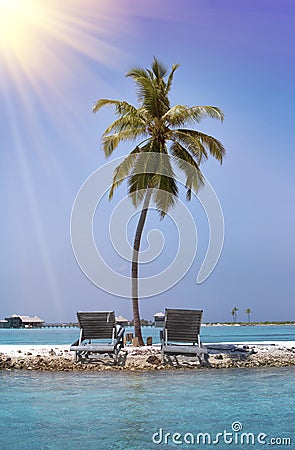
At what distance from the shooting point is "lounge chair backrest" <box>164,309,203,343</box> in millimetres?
12531

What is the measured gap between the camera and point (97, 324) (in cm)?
1288

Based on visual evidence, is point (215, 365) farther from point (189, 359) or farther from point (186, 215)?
point (186, 215)

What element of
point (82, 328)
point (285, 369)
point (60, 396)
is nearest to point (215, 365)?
Answer: point (285, 369)

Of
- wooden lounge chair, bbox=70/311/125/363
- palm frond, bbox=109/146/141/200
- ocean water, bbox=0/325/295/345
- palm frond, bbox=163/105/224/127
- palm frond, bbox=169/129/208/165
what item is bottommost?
ocean water, bbox=0/325/295/345

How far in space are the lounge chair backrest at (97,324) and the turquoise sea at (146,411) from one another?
1.83 meters

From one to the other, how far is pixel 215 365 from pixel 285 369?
1482 mm

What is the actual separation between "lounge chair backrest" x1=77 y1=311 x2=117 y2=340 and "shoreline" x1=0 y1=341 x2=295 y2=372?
Result: 56 centimetres

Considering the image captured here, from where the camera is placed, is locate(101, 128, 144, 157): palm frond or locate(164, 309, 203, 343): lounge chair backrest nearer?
locate(164, 309, 203, 343): lounge chair backrest

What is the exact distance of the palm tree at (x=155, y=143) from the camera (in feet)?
54.6

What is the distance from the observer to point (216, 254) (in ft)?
60.6

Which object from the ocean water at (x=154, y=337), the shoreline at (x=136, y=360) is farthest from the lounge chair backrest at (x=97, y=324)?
the ocean water at (x=154, y=337)

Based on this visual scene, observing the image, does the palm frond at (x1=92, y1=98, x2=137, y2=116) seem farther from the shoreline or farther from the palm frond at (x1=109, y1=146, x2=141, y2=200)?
the shoreline

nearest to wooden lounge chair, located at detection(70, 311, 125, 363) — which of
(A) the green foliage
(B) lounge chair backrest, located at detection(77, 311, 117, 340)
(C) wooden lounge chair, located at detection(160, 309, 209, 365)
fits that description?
(B) lounge chair backrest, located at detection(77, 311, 117, 340)

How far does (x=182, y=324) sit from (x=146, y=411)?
17.8ft
